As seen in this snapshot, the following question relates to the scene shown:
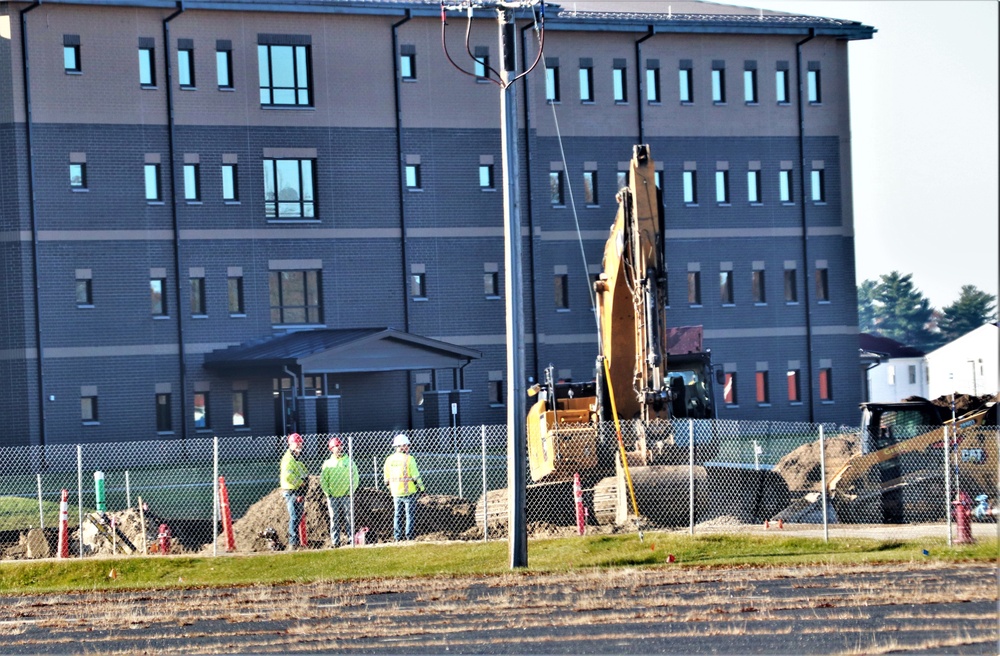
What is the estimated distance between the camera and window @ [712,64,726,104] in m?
50.5

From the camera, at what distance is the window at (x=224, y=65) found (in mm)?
45344

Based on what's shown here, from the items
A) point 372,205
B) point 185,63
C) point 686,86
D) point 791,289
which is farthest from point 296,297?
point 791,289

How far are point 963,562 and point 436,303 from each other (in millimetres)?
29708

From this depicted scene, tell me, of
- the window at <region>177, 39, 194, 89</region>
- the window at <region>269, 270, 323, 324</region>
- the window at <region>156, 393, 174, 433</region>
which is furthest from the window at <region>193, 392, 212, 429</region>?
the window at <region>177, 39, 194, 89</region>

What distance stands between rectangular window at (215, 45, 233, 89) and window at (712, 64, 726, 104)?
51.4 feet

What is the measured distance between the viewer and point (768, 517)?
25047mm

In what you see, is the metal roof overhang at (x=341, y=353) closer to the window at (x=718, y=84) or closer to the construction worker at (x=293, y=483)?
the window at (x=718, y=84)

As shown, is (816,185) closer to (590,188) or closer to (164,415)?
(590,188)

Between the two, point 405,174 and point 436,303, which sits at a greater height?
point 405,174

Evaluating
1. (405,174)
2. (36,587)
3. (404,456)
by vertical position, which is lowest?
(36,587)

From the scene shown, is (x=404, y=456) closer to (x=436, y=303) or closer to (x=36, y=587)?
(x=36, y=587)

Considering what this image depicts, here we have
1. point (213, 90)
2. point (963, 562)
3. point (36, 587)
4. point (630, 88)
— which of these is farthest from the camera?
point (630, 88)

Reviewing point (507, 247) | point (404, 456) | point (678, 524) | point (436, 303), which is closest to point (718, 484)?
point (678, 524)

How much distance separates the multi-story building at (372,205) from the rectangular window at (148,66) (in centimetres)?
7
